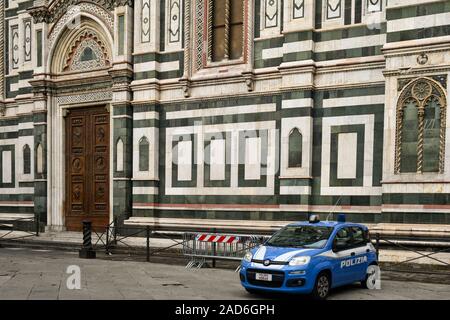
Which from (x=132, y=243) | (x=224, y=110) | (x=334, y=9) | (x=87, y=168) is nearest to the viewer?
(x=334, y=9)

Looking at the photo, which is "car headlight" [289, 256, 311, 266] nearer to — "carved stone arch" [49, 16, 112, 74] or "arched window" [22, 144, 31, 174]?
"carved stone arch" [49, 16, 112, 74]

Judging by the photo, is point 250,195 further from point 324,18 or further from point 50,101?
point 50,101

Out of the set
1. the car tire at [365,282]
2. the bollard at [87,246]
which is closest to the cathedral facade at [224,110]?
the bollard at [87,246]

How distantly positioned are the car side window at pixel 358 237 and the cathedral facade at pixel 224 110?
320 centimetres

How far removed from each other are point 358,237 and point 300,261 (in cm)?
218

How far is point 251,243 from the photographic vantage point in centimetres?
1304

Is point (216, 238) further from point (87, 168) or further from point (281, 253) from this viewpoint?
point (87, 168)

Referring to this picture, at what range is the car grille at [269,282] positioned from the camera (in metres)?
9.19

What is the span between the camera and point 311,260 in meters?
9.22

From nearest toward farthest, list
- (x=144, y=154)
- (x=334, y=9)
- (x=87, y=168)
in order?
(x=334, y=9), (x=144, y=154), (x=87, y=168)

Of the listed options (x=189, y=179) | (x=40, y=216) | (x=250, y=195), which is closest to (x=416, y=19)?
(x=250, y=195)

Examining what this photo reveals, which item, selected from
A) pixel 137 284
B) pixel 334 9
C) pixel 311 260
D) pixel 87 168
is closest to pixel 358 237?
pixel 311 260

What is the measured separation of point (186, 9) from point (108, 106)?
15.6 ft

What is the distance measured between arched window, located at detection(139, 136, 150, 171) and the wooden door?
5.78 ft
